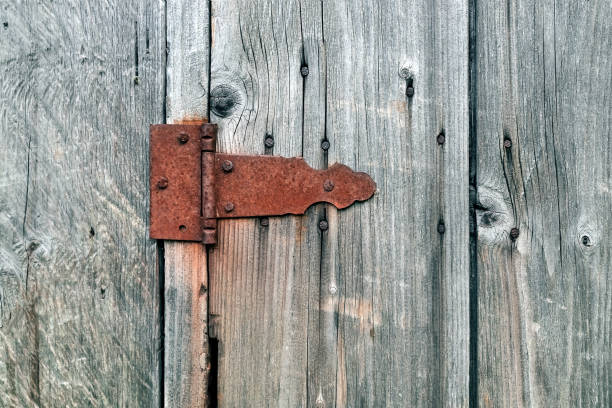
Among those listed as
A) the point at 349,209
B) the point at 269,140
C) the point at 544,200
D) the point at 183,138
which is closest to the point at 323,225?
the point at 349,209

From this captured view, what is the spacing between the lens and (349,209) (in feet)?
2.95

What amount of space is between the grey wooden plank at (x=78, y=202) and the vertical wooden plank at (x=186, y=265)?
0.08 ft

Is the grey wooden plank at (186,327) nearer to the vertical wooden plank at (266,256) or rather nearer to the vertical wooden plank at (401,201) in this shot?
the vertical wooden plank at (266,256)

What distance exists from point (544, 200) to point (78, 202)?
866 mm

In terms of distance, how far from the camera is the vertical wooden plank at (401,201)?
0.90 meters

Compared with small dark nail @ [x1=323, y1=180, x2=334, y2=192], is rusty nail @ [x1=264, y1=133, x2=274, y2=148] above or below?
above

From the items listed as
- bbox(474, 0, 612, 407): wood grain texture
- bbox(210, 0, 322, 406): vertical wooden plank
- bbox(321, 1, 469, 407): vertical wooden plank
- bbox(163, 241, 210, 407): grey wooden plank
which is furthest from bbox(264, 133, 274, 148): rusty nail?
bbox(474, 0, 612, 407): wood grain texture

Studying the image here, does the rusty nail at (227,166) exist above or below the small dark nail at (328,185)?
above

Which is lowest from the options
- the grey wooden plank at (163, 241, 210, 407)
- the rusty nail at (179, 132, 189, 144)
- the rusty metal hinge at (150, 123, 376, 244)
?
the grey wooden plank at (163, 241, 210, 407)

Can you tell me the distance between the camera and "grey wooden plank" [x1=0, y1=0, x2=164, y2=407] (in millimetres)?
892

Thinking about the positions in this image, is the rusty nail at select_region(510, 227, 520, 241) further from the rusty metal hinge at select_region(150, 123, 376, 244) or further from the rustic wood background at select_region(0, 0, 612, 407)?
the rusty metal hinge at select_region(150, 123, 376, 244)

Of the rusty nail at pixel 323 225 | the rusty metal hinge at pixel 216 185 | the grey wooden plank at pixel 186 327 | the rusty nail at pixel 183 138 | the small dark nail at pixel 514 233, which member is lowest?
the grey wooden plank at pixel 186 327

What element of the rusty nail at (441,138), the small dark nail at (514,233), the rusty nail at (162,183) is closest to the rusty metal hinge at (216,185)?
the rusty nail at (162,183)

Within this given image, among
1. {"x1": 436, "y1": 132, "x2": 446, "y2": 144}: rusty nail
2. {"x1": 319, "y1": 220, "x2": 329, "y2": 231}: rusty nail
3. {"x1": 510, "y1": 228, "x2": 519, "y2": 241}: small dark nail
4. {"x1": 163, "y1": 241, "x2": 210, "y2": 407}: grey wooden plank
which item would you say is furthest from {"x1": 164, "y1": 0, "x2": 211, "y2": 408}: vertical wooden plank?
{"x1": 510, "y1": 228, "x2": 519, "y2": 241}: small dark nail
